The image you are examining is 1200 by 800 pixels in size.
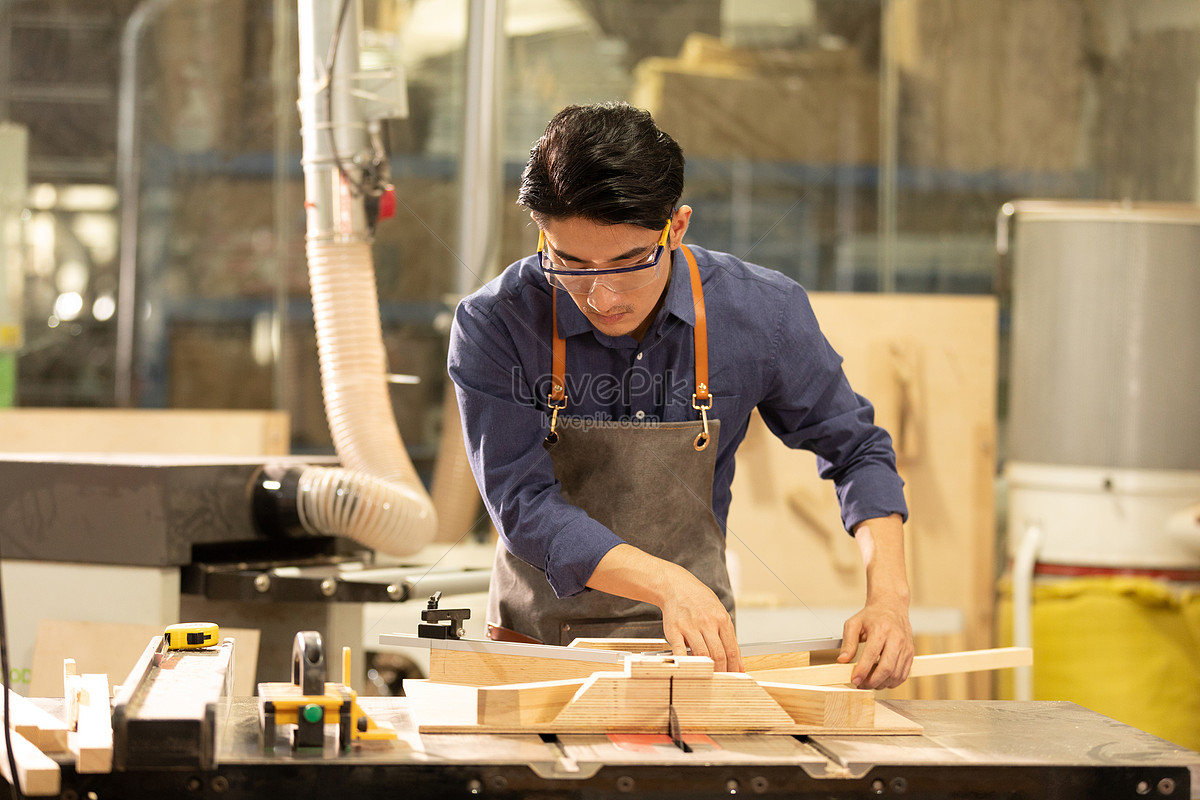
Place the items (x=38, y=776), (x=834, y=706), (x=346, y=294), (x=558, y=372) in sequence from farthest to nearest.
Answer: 1. (x=346, y=294)
2. (x=558, y=372)
3. (x=834, y=706)
4. (x=38, y=776)

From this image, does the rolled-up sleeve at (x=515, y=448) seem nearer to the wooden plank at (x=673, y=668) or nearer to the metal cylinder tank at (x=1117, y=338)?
the wooden plank at (x=673, y=668)

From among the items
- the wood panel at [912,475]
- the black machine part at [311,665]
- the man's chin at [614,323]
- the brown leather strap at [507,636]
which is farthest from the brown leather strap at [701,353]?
the wood panel at [912,475]

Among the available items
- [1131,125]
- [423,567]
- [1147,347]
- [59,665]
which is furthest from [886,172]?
[59,665]

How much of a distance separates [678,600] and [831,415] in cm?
44

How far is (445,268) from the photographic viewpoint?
371cm

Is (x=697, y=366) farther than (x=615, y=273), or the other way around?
(x=697, y=366)

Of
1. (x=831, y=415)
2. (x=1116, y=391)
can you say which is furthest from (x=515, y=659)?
(x=1116, y=391)

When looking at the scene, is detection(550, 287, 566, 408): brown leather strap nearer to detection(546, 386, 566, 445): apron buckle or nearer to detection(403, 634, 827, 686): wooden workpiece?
detection(546, 386, 566, 445): apron buckle

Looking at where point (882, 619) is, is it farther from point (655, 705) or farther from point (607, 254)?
point (607, 254)

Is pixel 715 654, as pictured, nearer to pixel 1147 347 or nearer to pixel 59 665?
pixel 59 665

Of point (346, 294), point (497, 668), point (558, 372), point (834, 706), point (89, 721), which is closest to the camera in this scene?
point (89, 721)

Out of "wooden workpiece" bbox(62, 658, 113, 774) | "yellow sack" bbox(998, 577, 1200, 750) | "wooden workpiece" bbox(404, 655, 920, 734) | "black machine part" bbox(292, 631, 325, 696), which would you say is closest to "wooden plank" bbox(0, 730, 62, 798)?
"wooden workpiece" bbox(62, 658, 113, 774)

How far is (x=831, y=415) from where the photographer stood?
5.17 ft

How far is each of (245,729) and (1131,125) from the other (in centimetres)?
336
